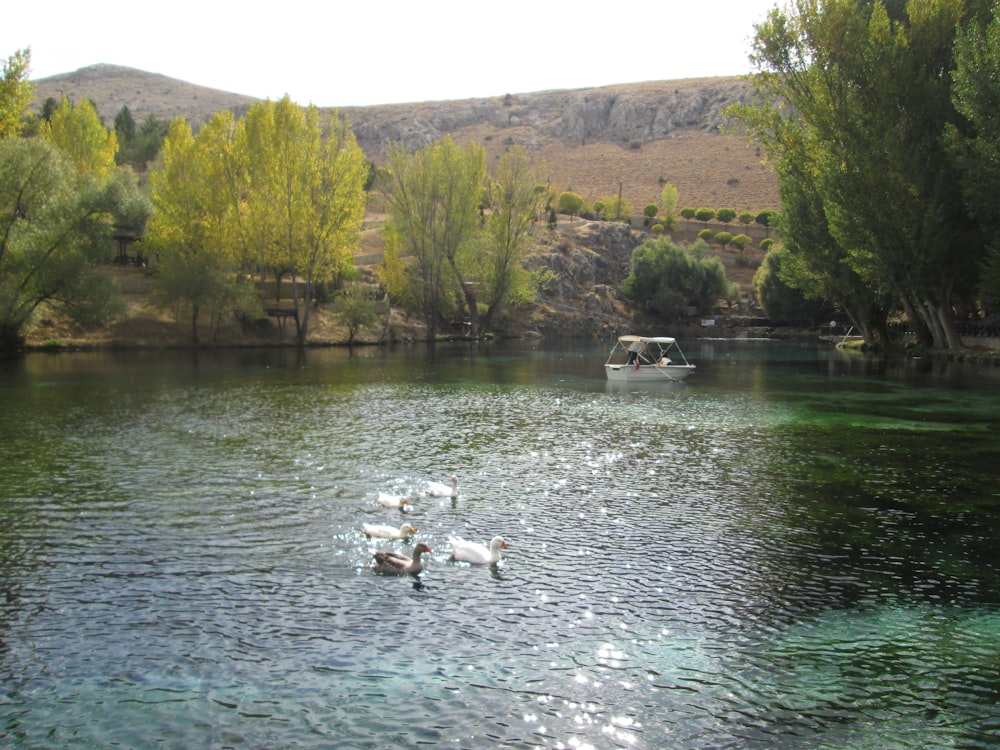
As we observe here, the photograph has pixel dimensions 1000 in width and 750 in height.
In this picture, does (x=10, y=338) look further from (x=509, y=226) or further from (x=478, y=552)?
(x=478, y=552)

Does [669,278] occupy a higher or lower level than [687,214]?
lower

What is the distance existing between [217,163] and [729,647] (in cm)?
7315

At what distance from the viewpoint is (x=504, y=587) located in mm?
14883

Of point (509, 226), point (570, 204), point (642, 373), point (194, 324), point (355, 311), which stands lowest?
point (642, 373)

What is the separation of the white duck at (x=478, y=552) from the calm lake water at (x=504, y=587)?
1.16 feet

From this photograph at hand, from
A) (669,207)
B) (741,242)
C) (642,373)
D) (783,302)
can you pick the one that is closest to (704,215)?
(669,207)

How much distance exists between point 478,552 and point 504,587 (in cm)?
129

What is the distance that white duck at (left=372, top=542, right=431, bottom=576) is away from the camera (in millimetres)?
15391

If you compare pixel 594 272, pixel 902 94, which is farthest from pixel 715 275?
pixel 902 94

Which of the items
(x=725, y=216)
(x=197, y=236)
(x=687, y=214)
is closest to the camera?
(x=197, y=236)

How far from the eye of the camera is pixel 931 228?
51.7 metres

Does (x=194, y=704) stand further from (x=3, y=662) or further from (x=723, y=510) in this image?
(x=723, y=510)

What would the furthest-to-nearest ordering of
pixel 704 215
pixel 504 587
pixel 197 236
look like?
pixel 704 215 → pixel 197 236 → pixel 504 587

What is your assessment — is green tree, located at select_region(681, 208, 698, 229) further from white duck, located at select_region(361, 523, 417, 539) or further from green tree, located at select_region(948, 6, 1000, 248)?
white duck, located at select_region(361, 523, 417, 539)
